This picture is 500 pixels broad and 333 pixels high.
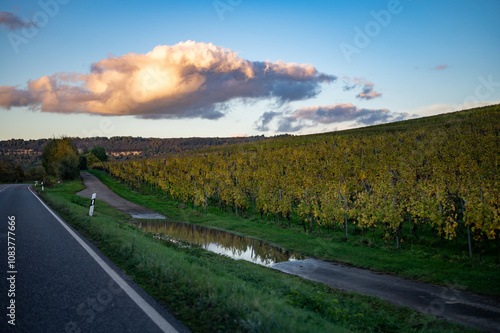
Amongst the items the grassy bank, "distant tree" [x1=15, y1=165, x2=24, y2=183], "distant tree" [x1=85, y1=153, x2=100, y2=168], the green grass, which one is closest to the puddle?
→ the grassy bank

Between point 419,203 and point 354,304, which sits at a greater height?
point 419,203

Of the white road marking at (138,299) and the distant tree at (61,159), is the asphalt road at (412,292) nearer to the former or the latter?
the white road marking at (138,299)

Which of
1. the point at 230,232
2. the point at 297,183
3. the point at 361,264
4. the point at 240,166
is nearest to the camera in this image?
→ the point at 361,264

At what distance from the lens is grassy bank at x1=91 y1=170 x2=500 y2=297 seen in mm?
11164

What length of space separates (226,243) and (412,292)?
11669 mm

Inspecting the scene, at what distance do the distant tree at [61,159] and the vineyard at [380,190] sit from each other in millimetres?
24131

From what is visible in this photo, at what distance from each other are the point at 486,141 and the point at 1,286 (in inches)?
1645

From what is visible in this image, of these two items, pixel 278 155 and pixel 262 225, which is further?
pixel 278 155

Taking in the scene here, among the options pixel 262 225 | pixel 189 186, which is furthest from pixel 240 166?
Result: pixel 262 225

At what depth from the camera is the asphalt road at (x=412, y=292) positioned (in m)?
8.00

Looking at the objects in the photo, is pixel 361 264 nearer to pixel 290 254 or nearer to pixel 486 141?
pixel 290 254

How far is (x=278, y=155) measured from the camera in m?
43.4

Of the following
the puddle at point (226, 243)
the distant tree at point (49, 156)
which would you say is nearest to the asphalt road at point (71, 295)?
the puddle at point (226, 243)

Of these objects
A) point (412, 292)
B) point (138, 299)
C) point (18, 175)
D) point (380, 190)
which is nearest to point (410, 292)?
point (412, 292)
